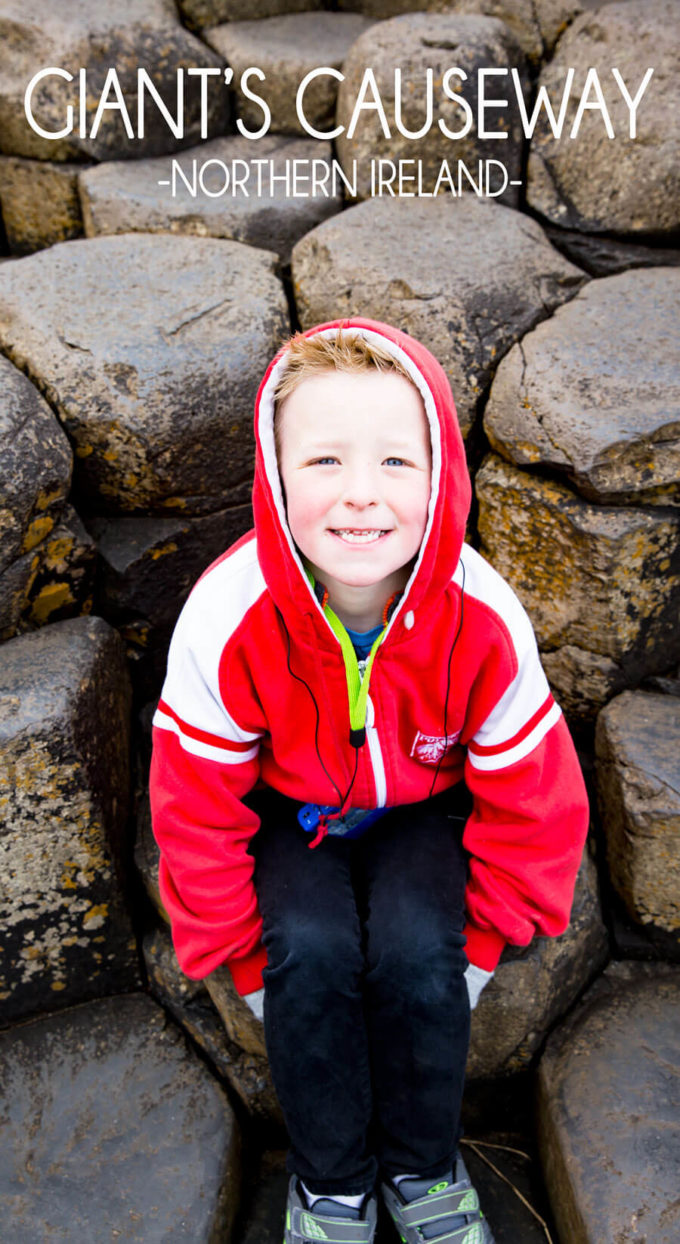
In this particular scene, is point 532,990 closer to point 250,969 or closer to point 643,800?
point 643,800

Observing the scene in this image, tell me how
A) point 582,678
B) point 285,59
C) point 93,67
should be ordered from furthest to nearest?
point 285,59 < point 93,67 < point 582,678

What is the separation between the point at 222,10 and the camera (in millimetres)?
2600

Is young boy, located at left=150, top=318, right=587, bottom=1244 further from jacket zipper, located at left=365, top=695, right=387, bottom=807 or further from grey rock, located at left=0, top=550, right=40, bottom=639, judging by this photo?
grey rock, located at left=0, top=550, right=40, bottom=639

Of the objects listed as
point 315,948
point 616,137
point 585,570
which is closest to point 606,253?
point 616,137

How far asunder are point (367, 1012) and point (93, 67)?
220 cm

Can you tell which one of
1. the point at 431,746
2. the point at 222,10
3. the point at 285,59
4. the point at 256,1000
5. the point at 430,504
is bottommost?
the point at 256,1000

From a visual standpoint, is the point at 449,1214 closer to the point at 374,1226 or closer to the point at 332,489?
the point at 374,1226

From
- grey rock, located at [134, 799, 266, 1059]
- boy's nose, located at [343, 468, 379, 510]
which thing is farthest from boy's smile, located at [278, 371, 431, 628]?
grey rock, located at [134, 799, 266, 1059]

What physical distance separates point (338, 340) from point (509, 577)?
763 millimetres

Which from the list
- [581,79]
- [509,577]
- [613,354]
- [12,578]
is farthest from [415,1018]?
[581,79]

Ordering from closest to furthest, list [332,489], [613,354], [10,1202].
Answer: [332,489] → [10,1202] → [613,354]

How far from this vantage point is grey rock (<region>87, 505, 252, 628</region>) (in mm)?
1949

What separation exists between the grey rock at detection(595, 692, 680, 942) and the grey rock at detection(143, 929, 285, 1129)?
2.49 ft

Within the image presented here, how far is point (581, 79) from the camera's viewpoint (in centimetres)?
220
